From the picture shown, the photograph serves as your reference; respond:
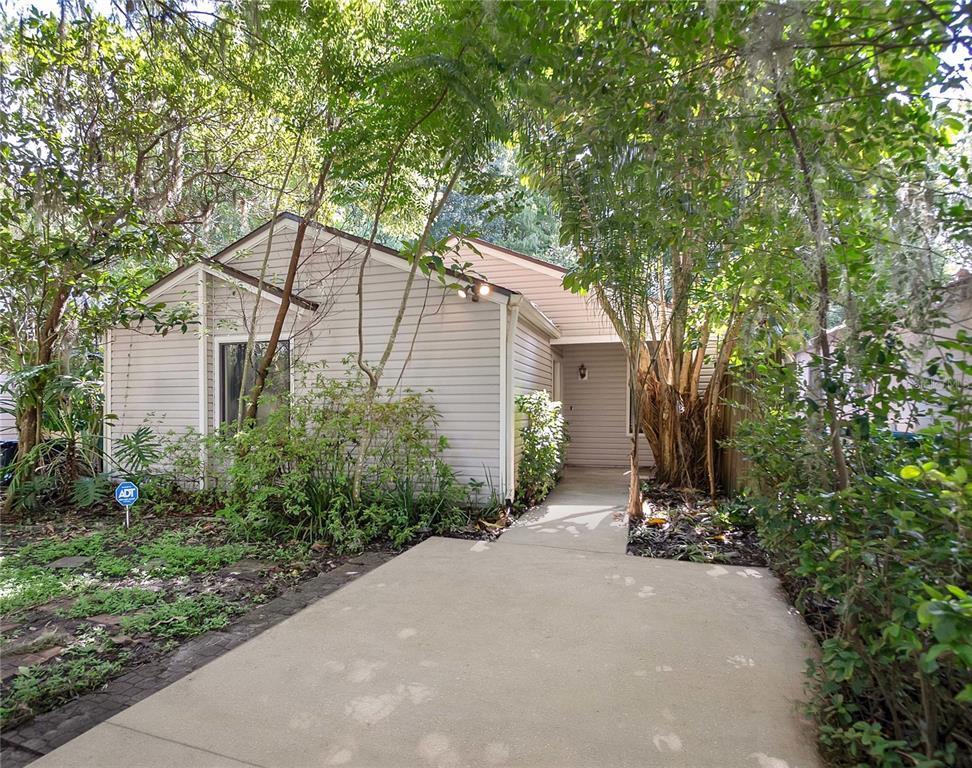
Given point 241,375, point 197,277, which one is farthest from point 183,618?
point 197,277

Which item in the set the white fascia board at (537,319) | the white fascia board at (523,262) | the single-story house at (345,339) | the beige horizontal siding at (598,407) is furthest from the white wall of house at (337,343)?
the beige horizontal siding at (598,407)

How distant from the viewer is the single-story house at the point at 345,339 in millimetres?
6543

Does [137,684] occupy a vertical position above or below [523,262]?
below

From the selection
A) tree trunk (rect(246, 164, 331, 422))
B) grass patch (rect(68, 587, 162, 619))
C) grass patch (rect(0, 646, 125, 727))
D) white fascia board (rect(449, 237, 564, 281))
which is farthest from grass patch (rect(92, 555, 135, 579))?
white fascia board (rect(449, 237, 564, 281))

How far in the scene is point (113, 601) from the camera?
142 inches

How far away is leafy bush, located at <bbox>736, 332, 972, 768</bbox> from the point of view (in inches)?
61.1

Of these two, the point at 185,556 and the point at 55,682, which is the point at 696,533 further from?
the point at 55,682

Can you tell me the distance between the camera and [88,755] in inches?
79.9

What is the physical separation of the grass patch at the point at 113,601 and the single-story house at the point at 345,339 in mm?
3594

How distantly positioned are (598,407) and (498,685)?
8.43 meters

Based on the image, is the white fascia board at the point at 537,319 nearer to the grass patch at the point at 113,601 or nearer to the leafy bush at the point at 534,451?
the leafy bush at the point at 534,451

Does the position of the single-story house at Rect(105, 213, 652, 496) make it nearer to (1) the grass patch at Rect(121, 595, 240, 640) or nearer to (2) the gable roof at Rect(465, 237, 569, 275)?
(2) the gable roof at Rect(465, 237, 569, 275)

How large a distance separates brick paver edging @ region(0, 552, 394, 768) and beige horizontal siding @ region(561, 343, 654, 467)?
7385 millimetres

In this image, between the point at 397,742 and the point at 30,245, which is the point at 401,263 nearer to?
the point at 30,245
